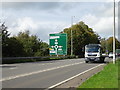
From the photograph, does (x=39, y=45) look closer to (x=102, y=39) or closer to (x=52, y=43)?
(x=52, y=43)

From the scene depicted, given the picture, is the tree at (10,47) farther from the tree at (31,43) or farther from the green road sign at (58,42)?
the tree at (31,43)

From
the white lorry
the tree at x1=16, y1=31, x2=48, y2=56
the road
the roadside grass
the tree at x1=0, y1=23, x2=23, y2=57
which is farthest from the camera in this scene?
the tree at x1=16, y1=31, x2=48, y2=56

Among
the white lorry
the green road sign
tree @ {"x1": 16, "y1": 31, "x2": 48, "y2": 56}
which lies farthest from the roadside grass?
tree @ {"x1": 16, "y1": 31, "x2": 48, "y2": 56}

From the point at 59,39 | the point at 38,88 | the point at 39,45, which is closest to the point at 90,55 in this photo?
the point at 59,39

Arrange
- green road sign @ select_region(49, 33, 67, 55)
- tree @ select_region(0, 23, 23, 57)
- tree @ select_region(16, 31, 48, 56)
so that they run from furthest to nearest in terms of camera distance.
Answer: tree @ select_region(16, 31, 48, 56)
tree @ select_region(0, 23, 23, 57)
green road sign @ select_region(49, 33, 67, 55)

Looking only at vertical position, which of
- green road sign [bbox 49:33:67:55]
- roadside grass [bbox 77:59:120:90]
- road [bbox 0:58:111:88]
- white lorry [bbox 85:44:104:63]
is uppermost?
green road sign [bbox 49:33:67:55]

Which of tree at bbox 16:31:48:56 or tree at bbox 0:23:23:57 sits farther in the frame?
tree at bbox 16:31:48:56

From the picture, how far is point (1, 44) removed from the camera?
172 feet

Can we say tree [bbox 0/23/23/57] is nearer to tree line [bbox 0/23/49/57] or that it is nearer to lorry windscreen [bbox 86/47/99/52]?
tree line [bbox 0/23/49/57]

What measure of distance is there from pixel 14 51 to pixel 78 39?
33854 mm

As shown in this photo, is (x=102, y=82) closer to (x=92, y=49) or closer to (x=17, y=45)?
(x=92, y=49)

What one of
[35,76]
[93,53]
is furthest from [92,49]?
[35,76]

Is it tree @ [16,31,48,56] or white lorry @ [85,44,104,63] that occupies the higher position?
tree @ [16,31,48,56]

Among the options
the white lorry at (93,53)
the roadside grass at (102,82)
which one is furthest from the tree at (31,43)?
the roadside grass at (102,82)
